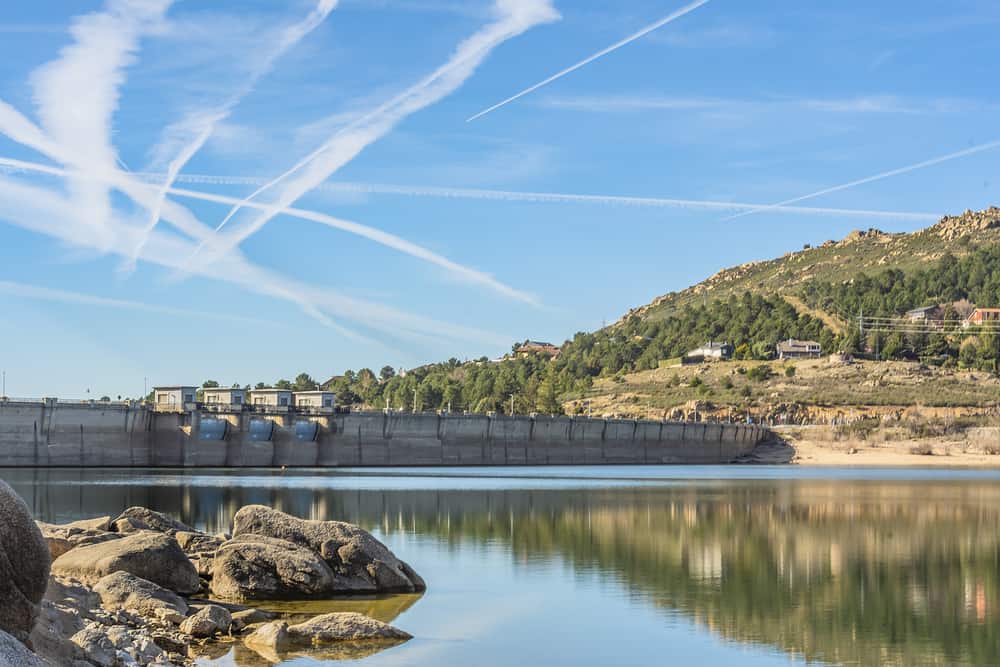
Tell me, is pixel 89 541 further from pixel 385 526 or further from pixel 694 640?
pixel 385 526

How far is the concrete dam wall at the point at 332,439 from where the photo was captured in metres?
97.9

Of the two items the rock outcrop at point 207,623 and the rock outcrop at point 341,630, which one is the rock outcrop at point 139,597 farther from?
the rock outcrop at point 341,630

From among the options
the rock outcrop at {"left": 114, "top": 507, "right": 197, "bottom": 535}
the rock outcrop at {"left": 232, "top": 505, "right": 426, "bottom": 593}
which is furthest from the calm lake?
the rock outcrop at {"left": 114, "top": 507, "right": 197, "bottom": 535}

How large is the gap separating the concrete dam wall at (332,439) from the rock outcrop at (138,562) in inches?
2921

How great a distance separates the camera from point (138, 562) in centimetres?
2542

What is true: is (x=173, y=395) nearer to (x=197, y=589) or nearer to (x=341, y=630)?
(x=197, y=589)

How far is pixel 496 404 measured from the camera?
7210 inches

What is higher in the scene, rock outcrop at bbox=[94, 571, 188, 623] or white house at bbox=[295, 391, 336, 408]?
white house at bbox=[295, 391, 336, 408]

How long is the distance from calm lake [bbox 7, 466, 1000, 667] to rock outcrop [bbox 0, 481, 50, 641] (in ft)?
20.1

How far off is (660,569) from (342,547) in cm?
979

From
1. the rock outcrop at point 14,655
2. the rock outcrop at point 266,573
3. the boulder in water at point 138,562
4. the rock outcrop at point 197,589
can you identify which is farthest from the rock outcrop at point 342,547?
the rock outcrop at point 14,655

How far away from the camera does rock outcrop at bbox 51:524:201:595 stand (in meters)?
25.0

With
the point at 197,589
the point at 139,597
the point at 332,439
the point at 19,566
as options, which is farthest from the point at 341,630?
the point at 332,439

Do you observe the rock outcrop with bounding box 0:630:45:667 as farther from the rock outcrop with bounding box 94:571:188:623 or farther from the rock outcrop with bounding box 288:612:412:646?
the rock outcrop with bounding box 94:571:188:623
